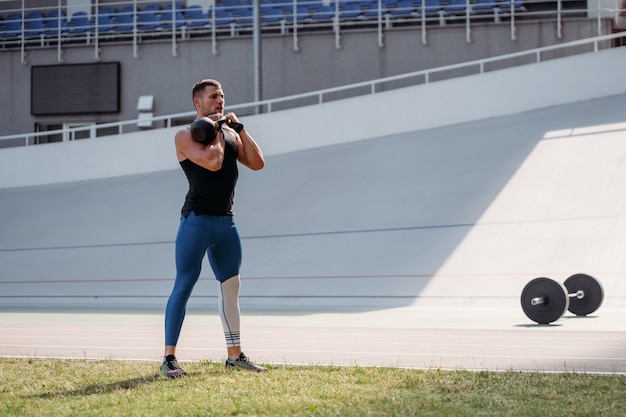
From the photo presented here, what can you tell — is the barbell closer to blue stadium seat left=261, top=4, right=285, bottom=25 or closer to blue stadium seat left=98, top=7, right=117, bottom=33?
blue stadium seat left=261, top=4, right=285, bottom=25

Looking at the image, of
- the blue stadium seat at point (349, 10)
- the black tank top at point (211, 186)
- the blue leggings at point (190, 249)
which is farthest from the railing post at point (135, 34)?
the blue leggings at point (190, 249)

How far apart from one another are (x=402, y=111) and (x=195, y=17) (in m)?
9.51

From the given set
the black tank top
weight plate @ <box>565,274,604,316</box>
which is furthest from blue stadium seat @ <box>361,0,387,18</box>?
the black tank top

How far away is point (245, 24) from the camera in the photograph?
84.2 ft

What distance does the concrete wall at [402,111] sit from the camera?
1883cm

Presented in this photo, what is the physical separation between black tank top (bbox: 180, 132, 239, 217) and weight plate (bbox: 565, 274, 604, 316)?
4.98 metres

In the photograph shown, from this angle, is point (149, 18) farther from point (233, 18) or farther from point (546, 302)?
point (546, 302)

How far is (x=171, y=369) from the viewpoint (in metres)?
5.19

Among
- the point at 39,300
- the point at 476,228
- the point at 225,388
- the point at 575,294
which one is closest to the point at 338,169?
the point at 476,228

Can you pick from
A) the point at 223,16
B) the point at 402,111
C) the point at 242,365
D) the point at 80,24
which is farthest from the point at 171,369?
the point at 80,24

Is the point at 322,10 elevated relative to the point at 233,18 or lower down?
elevated

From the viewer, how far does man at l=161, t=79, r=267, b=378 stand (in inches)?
205

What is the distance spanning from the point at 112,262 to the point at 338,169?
200 inches

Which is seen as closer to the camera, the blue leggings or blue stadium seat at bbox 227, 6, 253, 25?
the blue leggings
